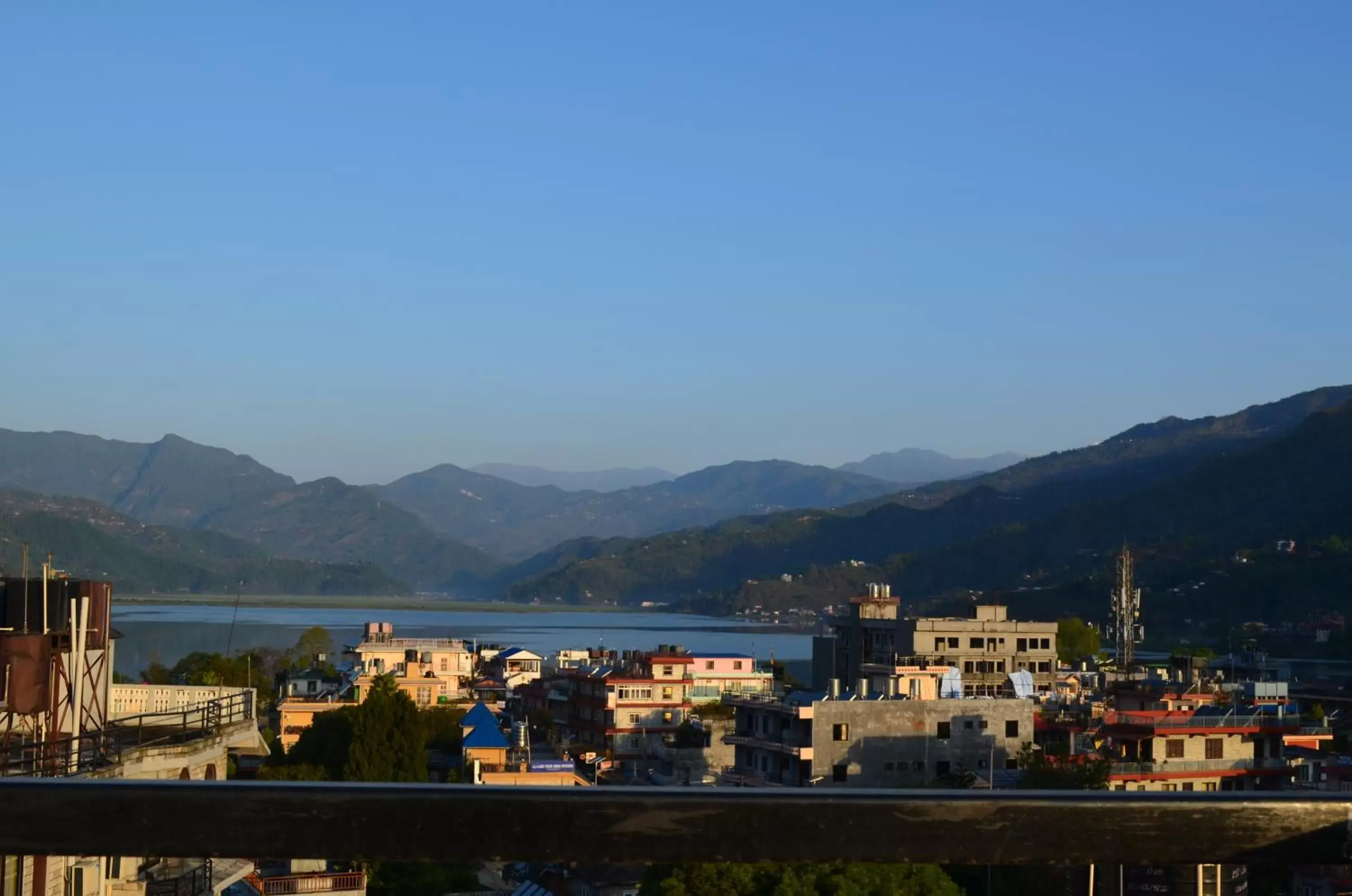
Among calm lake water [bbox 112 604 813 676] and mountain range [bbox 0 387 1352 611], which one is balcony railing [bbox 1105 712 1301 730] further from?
mountain range [bbox 0 387 1352 611]

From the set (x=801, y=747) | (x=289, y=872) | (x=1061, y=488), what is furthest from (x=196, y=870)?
(x=1061, y=488)

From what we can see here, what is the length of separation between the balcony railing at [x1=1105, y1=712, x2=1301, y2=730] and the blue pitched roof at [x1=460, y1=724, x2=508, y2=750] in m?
7.17

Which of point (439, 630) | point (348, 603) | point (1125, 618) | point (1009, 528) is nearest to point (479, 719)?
point (1125, 618)

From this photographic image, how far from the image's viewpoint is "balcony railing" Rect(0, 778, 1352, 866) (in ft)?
3.81

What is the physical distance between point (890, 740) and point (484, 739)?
489 centimetres

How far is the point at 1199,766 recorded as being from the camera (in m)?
17.0

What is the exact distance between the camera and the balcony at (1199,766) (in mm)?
15891

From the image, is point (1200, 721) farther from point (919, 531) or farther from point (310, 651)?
point (919, 531)

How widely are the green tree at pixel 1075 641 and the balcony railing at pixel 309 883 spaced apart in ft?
111

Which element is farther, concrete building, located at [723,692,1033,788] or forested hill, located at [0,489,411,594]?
forested hill, located at [0,489,411,594]

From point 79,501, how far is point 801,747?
159 meters

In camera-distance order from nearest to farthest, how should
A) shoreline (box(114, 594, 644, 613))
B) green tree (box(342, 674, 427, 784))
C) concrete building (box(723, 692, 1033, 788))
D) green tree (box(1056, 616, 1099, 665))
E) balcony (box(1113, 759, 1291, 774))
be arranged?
balcony (box(1113, 759, 1291, 774)), green tree (box(342, 674, 427, 784)), concrete building (box(723, 692, 1033, 788)), green tree (box(1056, 616, 1099, 665)), shoreline (box(114, 594, 644, 613))

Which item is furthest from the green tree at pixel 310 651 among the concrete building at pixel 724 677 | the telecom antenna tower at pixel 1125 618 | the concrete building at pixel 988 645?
the telecom antenna tower at pixel 1125 618

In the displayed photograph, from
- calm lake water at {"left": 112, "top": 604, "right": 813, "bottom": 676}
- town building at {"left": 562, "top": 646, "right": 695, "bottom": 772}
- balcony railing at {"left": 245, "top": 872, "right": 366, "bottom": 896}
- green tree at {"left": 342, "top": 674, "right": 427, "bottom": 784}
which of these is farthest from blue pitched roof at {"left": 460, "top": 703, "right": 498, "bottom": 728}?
calm lake water at {"left": 112, "top": 604, "right": 813, "bottom": 676}
